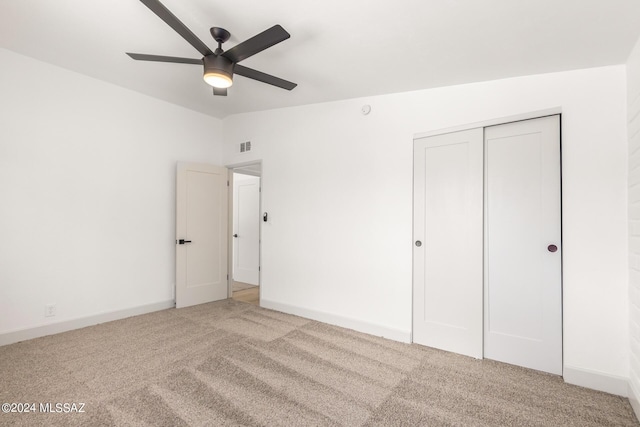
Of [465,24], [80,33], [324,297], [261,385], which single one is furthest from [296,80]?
[261,385]

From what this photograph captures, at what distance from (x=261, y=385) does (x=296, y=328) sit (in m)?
1.25

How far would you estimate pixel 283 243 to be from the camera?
4242 mm

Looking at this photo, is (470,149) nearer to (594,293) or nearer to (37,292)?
(594,293)

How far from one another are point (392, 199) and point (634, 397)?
2378 millimetres

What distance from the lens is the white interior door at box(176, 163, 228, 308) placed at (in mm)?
4359

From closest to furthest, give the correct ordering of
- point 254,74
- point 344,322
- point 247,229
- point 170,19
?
point 170,19 < point 254,74 < point 344,322 < point 247,229

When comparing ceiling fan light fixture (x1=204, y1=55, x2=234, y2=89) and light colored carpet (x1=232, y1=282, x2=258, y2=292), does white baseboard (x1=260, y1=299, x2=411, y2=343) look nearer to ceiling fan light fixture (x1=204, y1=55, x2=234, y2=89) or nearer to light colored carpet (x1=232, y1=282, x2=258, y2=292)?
light colored carpet (x1=232, y1=282, x2=258, y2=292)

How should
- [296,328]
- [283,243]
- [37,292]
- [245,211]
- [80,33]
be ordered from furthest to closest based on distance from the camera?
1. [245,211]
2. [283,243]
3. [296,328]
4. [37,292]
5. [80,33]

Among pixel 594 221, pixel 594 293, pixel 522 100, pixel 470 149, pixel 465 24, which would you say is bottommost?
pixel 594 293

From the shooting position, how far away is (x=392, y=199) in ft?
11.0

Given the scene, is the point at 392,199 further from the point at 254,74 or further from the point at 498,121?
the point at 254,74

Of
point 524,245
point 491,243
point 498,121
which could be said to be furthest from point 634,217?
point 498,121

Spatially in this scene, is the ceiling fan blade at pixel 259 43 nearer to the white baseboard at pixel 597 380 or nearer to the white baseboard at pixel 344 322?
the white baseboard at pixel 344 322

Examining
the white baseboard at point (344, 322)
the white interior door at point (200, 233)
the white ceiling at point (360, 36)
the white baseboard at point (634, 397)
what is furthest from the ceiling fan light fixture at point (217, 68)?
the white baseboard at point (634, 397)
